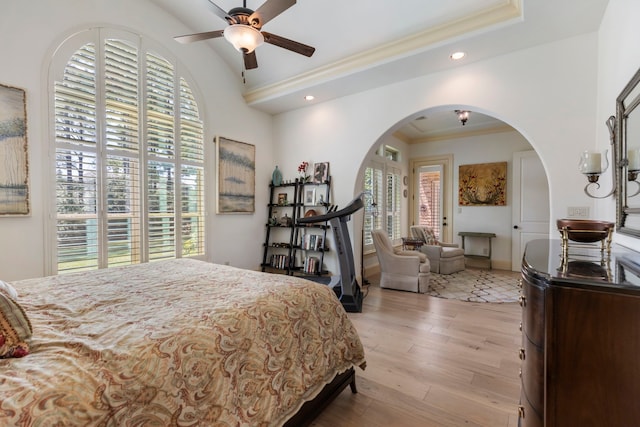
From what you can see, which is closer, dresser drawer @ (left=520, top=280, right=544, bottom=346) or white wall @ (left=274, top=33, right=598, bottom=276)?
dresser drawer @ (left=520, top=280, right=544, bottom=346)

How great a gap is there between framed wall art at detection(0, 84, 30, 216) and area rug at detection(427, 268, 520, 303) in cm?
481

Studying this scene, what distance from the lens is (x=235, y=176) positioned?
4570 millimetres

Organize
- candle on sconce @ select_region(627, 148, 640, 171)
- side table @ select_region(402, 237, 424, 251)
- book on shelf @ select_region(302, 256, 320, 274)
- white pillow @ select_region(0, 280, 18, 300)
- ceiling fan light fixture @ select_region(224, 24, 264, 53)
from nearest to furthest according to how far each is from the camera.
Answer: white pillow @ select_region(0, 280, 18, 300) → candle on sconce @ select_region(627, 148, 640, 171) → ceiling fan light fixture @ select_region(224, 24, 264, 53) → book on shelf @ select_region(302, 256, 320, 274) → side table @ select_region(402, 237, 424, 251)

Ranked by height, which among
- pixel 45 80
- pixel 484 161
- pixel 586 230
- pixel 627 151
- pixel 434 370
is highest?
pixel 45 80

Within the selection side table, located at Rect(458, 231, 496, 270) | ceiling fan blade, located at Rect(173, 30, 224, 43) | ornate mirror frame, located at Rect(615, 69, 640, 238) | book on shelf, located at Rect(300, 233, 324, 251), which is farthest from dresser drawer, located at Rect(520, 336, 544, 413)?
side table, located at Rect(458, 231, 496, 270)

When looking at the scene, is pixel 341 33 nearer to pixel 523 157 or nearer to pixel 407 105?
pixel 407 105

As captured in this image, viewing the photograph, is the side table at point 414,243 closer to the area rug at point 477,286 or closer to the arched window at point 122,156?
the area rug at point 477,286

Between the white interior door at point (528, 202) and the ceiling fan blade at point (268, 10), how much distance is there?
5334 mm

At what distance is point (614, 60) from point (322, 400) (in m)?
3.28

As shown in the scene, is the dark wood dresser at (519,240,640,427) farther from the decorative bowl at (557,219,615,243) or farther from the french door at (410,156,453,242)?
the french door at (410,156,453,242)

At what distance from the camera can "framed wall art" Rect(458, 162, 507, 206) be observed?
5.90 m

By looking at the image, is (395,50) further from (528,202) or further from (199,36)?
(528,202)

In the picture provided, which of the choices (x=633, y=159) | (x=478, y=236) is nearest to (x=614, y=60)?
(x=633, y=159)

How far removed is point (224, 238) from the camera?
14.6 ft
